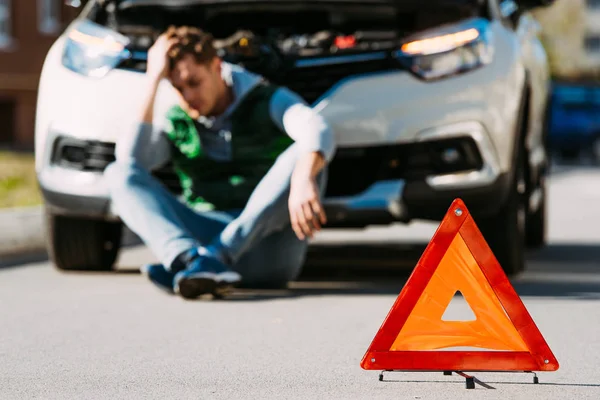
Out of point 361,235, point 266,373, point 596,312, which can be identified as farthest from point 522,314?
point 361,235

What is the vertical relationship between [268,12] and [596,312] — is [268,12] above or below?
above

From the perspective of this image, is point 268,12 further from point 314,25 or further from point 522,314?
point 522,314

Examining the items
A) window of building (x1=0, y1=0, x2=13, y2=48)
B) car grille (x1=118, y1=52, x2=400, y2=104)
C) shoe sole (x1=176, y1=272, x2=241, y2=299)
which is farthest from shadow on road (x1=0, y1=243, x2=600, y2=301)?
window of building (x1=0, y1=0, x2=13, y2=48)

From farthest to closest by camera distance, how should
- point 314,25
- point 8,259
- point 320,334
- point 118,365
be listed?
point 8,259
point 314,25
point 320,334
point 118,365

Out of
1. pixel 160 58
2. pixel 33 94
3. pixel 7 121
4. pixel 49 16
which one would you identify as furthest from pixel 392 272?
pixel 49 16

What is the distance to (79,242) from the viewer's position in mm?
8641

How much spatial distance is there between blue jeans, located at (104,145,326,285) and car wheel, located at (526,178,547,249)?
3.56m

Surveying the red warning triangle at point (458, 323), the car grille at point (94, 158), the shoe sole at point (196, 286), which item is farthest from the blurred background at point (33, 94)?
the red warning triangle at point (458, 323)

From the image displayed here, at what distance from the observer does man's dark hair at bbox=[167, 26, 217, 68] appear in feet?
24.8

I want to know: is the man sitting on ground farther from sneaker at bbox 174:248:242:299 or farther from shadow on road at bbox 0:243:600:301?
shadow on road at bbox 0:243:600:301

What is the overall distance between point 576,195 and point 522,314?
53.0 ft

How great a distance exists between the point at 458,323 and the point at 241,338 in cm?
131

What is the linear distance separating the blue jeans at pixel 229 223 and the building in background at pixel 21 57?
2762 cm

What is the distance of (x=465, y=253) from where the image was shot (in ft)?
16.7
